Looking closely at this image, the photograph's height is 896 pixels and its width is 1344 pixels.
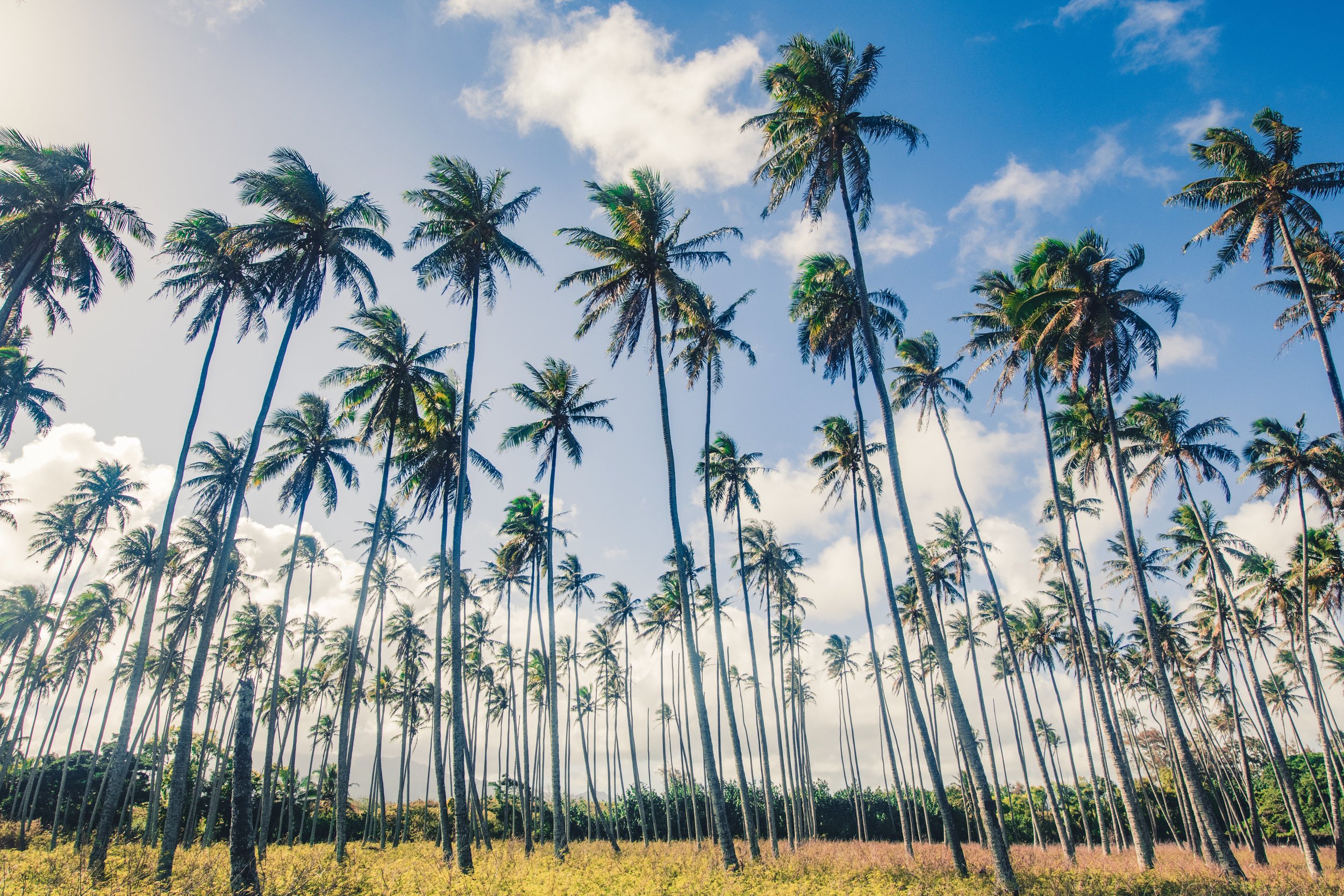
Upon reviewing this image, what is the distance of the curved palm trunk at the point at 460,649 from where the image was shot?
618 inches

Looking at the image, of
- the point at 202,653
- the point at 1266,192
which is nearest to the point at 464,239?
the point at 202,653

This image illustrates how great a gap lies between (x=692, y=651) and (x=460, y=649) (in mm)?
7000

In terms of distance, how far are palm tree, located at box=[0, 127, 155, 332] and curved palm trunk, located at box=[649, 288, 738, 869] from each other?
626 inches

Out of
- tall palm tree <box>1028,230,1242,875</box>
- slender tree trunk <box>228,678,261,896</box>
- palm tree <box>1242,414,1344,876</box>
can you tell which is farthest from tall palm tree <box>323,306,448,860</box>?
palm tree <box>1242,414,1344,876</box>

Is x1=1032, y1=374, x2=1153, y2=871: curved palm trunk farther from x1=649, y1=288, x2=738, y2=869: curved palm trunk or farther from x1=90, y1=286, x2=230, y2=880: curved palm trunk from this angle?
x1=90, y1=286, x2=230, y2=880: curved palm trunk

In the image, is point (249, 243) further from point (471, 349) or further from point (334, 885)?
point (334, 885)

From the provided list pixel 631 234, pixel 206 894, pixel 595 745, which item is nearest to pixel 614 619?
pixel 595 745

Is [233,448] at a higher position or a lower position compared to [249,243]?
lower

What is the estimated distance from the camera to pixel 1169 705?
1664 cm

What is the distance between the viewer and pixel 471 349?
2102 centimetres

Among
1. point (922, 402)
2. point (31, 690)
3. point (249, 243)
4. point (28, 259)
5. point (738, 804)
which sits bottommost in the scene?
point (738, 804)

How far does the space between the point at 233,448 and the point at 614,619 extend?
24011mm

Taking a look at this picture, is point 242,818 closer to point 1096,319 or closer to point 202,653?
point 202,653

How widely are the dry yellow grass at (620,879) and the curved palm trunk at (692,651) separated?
0.83 metres
